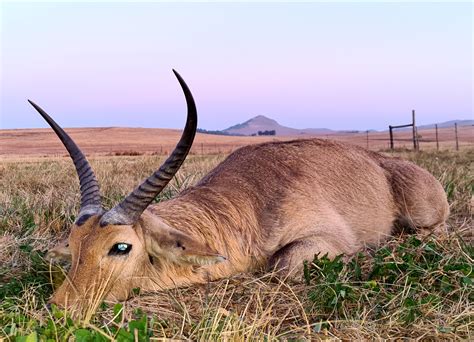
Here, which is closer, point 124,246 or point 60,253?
point 124,246

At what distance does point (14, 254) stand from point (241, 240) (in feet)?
7.45

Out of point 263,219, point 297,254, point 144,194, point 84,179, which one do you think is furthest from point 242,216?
point 84,179

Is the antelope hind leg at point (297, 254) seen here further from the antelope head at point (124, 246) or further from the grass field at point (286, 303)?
the antelope head at point (124, 246)

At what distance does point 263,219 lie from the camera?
5543 mm

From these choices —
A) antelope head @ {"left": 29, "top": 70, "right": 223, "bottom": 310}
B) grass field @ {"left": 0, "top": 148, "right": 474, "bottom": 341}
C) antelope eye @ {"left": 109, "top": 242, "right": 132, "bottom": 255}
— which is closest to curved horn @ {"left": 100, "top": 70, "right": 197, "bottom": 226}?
antelope head @ {"left": 29, "top": 70, "right": 223, "bottom": 310}

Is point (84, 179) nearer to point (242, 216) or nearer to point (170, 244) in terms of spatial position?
point (170, 244)

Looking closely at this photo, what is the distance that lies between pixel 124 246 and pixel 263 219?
5.83 feet

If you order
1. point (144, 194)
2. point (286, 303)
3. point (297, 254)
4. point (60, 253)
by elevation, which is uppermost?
point (144, 194)

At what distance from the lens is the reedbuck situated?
410cm

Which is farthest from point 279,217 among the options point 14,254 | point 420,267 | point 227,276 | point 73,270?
point 14,254

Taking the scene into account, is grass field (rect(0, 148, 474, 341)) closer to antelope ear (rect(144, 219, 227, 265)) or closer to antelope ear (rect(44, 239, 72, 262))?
antelope ear (rect(44, 239, 72, 262))

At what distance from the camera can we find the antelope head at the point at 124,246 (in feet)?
12.7

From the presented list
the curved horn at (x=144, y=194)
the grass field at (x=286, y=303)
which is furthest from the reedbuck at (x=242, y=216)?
the grass field at (x=286, y=303)

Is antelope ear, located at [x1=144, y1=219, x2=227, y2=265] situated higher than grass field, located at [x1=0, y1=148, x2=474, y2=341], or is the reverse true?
antelope ear, located at [x1=144, y1=219, x2=227, y2=265]
